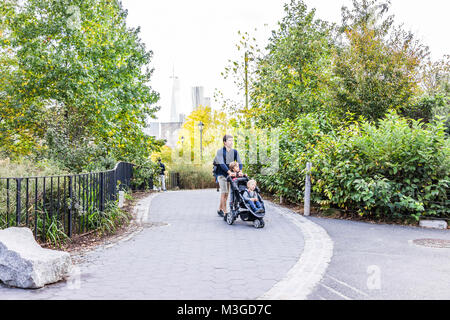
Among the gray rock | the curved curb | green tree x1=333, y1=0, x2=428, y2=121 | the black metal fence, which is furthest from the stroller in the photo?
green tree x1=333, y1=0, x2=428, y2=121

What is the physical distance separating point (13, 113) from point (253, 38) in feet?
42.6

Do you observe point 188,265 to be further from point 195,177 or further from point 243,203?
point 195,177

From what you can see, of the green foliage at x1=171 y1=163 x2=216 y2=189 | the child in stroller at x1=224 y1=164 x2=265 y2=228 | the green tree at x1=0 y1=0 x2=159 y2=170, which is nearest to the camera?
the child in stroller at x1=224 y1=164 x2=265 y2=228

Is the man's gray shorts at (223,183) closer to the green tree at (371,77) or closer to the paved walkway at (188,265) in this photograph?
the paved walkway at (188,265)

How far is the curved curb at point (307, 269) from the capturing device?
4391mm

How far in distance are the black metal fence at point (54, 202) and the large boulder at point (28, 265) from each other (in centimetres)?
127

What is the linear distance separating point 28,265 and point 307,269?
3423mm

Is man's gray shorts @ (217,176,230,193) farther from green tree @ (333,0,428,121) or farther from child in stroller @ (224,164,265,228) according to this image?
green tree @ (333,0,428,121)

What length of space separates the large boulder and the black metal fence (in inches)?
49.9

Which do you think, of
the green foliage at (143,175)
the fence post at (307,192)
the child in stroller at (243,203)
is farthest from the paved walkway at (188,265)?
the green foliage at (143,175)

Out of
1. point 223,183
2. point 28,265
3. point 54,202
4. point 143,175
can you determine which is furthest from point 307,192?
point 143,175

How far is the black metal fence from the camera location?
22.3ft
